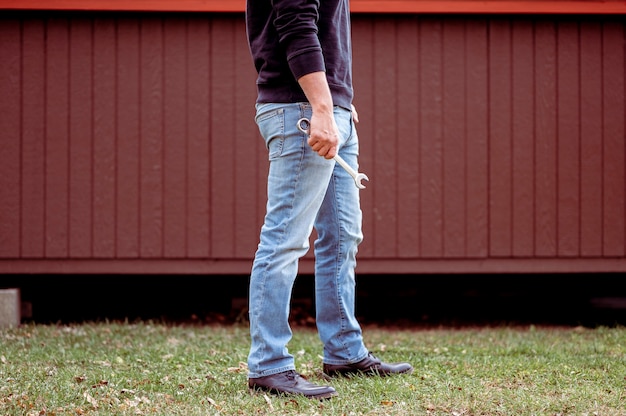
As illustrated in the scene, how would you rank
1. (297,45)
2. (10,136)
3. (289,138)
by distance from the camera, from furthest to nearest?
(10,136)
(289,138)
(297,45)

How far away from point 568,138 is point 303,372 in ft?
9.38

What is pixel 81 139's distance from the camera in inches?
201

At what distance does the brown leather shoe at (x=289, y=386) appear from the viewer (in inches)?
108

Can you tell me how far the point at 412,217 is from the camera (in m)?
5.16

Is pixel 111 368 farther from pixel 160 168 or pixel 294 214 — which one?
pixel 160 168

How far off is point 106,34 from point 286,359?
3.21 metres

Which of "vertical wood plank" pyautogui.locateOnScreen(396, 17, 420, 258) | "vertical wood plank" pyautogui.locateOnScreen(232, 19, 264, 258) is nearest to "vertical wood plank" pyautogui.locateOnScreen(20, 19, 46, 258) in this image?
"vertical wood plank" pyautogui.locateOnScreen(232, 19, 264, 258)

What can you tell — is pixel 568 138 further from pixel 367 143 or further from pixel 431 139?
pixel 367 143

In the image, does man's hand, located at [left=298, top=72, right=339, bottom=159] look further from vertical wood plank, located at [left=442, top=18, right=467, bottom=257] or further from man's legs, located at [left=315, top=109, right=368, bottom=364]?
vertical wood plank, located at [left=442, top=18, right=467, bottom=257]

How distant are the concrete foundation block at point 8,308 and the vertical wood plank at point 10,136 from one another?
27 cm

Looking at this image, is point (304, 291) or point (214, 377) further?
point (304, 291)

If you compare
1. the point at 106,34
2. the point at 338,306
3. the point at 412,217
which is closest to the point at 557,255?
the point at 412,217

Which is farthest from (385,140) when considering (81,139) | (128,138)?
(81,139)

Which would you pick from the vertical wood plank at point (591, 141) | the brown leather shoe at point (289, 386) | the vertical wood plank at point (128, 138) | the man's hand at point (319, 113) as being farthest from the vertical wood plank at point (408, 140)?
the man's hand at point (319, 113)
